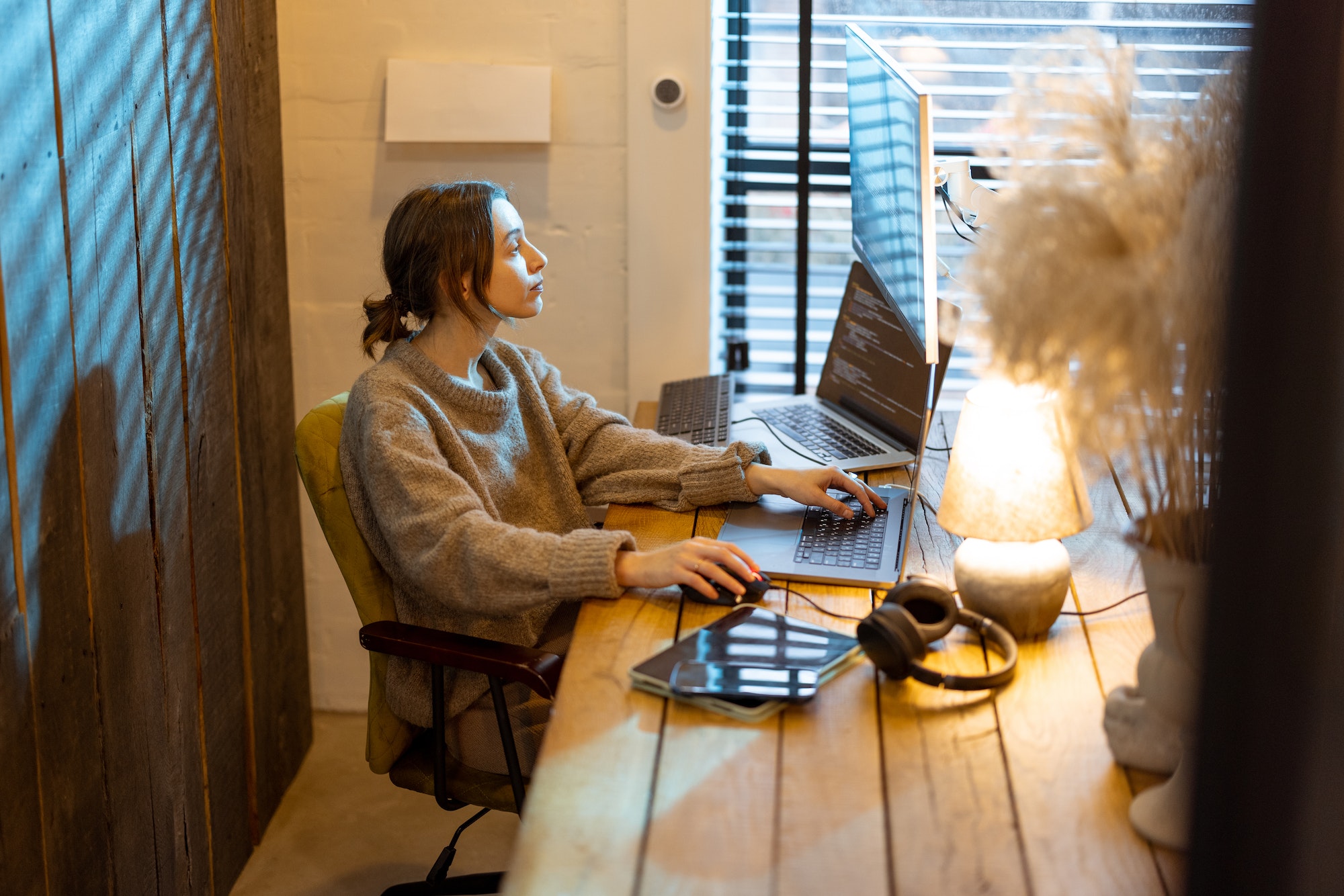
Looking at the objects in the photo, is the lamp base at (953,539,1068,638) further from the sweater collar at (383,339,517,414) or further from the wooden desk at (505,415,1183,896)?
the sweater collar at (383,339,517,414)

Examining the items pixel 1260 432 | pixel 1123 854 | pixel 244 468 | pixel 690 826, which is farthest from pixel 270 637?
pixel 1260 432

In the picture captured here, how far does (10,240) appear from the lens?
4.13ft

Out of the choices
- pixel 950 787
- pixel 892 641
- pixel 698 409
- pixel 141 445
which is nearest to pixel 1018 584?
pixel 892 641

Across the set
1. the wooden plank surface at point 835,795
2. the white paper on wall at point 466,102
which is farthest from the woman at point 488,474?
the white paper on wall at point 466,102

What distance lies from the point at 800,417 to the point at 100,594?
3.93 ft

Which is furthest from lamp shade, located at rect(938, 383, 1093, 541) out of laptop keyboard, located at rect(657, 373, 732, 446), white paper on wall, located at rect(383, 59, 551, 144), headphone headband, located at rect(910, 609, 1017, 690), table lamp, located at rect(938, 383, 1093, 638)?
white paper on wall, located at rect(383, 59, 551, 144)

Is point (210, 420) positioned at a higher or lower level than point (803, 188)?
lower

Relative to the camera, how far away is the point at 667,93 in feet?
7.19

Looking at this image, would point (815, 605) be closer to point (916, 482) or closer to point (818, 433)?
point (916, 482)

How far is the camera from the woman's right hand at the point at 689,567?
130 centimetres

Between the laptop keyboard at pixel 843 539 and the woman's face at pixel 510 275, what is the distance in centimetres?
53

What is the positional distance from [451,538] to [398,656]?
19 cm

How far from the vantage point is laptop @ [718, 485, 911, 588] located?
1392 millimetres

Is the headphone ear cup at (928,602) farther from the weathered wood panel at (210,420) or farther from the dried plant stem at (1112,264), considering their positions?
the weathered wood panel at (210,420)
